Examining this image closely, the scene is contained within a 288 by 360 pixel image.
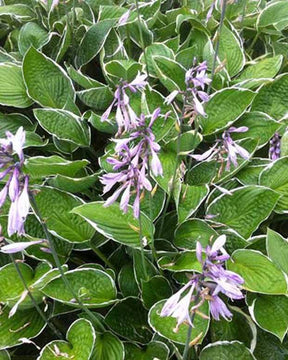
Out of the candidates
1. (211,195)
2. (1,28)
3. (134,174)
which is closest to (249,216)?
(211,195)

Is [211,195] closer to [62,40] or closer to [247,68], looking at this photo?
[247,68]

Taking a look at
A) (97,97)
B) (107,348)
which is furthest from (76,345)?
(97,97)

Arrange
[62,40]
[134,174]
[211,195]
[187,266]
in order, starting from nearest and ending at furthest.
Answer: [134,174]
[187,266]
[211,195]
[62,40]

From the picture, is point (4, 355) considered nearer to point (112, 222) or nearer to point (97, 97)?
point (112, 222)

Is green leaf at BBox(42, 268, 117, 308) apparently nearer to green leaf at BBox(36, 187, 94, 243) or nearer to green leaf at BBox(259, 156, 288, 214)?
green leaf at BBox(36, 187, 94, 243)

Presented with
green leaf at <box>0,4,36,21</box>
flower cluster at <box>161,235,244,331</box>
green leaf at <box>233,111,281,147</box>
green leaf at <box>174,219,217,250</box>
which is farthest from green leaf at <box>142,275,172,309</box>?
green leaf at <box>0,4,36,21</box>

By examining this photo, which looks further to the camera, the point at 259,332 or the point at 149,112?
the point at 149,112
